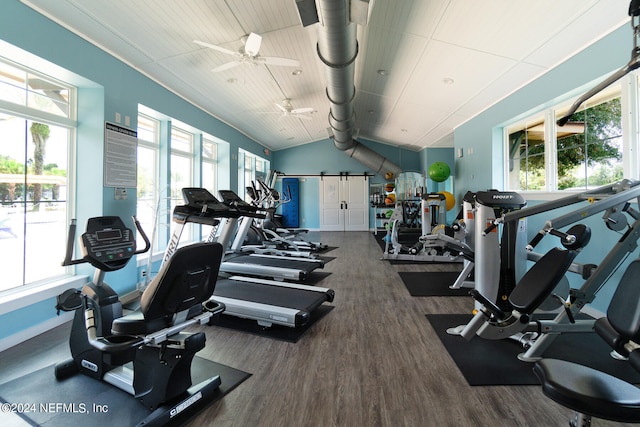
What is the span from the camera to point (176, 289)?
1496mm

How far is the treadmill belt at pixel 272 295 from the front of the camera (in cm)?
287

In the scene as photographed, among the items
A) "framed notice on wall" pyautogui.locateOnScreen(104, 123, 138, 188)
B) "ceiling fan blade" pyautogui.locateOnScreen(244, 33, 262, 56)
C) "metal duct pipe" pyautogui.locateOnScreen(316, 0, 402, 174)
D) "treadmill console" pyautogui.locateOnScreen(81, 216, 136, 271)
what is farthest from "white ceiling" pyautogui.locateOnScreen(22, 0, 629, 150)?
"treadmill console" pyautogui.locateOnScreen(81, 216, 136, 271)

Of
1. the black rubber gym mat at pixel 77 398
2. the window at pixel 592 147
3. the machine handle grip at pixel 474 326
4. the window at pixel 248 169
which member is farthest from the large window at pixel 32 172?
the window at pixel 592 147

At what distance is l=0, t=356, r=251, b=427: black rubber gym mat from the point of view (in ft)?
5.31

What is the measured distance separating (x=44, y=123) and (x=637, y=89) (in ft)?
18.2

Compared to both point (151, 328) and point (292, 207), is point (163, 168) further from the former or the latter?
point (292, 207)

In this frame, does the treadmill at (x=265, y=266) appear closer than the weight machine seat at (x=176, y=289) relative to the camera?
No

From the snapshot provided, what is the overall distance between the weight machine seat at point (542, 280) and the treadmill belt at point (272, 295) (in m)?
1.66

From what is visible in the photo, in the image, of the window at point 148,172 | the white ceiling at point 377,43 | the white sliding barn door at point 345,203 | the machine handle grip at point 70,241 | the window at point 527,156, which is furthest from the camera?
the white sliding barn door at point 345,203

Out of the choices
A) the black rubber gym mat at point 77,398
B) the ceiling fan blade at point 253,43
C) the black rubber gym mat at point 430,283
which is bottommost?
the black rubber gym mat at point 77,398

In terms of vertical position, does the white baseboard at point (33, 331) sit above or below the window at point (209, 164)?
below

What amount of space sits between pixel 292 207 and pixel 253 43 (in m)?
8.10

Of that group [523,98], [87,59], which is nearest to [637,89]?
[523,98]

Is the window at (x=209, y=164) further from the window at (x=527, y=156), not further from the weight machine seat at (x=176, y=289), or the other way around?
the window at (x=527, y=156)
